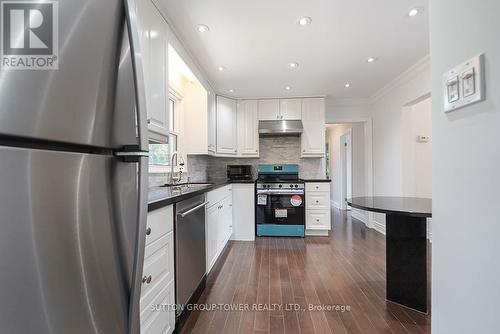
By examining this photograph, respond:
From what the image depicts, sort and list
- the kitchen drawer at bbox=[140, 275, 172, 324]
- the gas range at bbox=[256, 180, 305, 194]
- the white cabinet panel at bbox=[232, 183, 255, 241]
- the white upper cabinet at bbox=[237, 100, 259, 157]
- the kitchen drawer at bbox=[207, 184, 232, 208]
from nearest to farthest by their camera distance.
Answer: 1. the kitchen drawer at bbox=[140, 275, 172, 324]
2. the kitchen drawer at bbox=[207, 184, 232, 208]
3. the white cabinet panel at bbox=[232, 183, 255, 241]
4. the gas range at bbox=[256, 180, 305, 194]
5. the white upper cabinet at bbox=[237, 100, 259, 157]

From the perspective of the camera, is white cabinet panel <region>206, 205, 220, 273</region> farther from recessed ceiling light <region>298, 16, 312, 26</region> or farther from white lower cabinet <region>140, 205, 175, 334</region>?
recessed ceiling light <region>298, 16, 312, 26</region>

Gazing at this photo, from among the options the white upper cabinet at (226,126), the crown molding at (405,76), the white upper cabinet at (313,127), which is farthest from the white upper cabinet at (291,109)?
the crown molding at (405,76)

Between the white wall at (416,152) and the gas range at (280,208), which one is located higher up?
the white wall at (416,152)

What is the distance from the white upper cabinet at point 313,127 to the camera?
13.2ft

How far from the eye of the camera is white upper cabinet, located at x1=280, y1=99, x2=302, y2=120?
13.4 ft

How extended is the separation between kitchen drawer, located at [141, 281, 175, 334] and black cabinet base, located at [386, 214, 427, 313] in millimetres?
1748

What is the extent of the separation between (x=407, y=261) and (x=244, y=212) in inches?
90.3

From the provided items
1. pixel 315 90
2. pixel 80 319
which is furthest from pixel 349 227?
pixel 80 319

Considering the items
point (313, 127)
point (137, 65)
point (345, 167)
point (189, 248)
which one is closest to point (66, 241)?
point (137, 65)

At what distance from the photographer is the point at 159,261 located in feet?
4.11

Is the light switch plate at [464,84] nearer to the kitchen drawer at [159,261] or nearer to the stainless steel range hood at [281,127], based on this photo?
the kitchen drawer at [159,261]

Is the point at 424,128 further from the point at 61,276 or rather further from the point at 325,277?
the point at 61,276

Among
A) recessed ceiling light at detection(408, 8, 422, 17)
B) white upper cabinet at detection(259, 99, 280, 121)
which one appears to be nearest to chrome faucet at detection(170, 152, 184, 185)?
white upper cabinet at detection(259, 99, 280, 121)

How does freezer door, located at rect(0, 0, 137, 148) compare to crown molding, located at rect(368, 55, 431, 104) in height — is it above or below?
below
